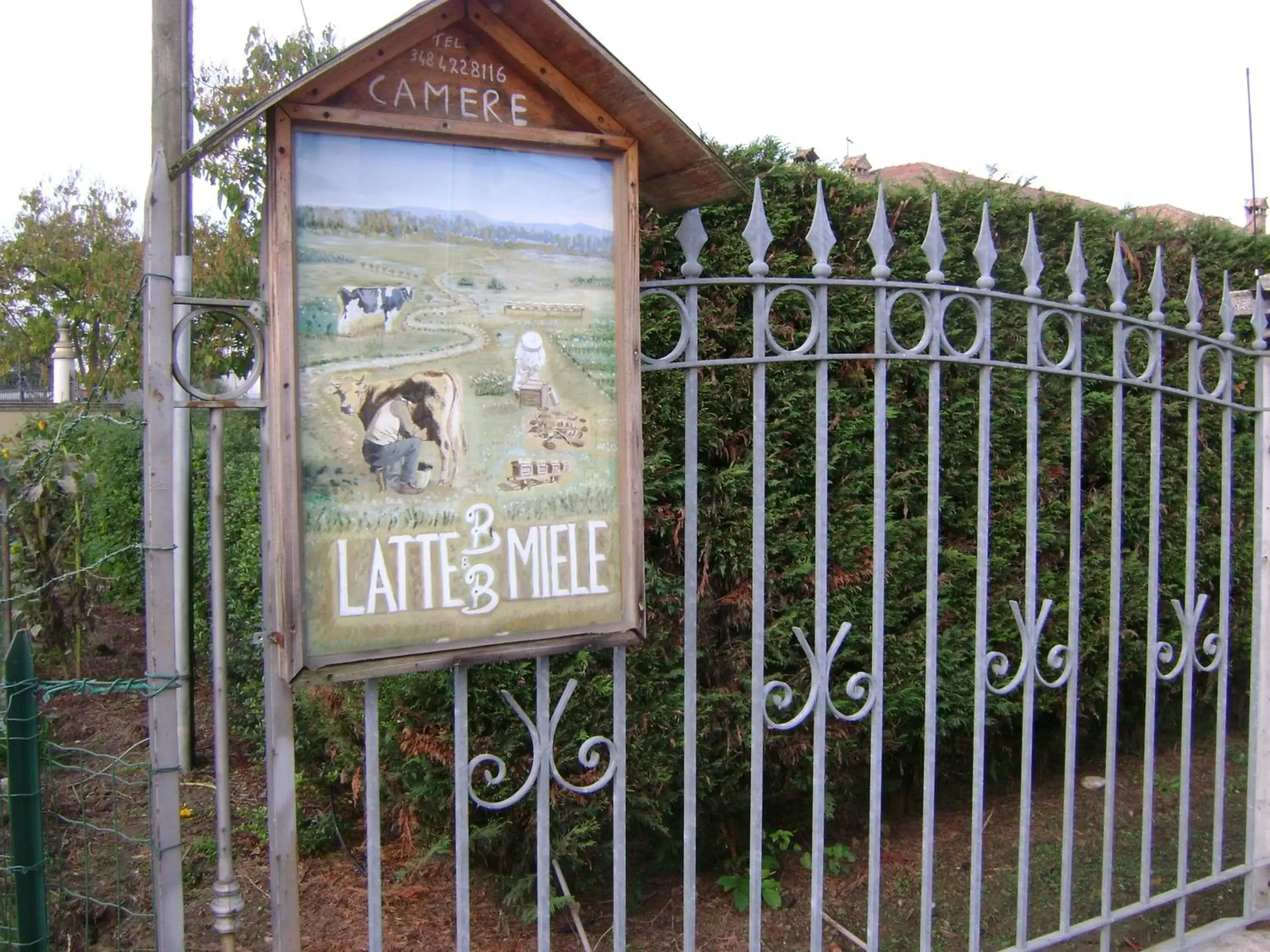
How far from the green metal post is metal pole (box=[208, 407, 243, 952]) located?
0.34 m

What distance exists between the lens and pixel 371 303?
1856mm

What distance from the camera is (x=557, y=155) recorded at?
202 cm

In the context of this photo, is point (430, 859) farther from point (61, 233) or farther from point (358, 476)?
point (61, 233)

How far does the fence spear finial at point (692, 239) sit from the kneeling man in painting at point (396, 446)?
763 mm

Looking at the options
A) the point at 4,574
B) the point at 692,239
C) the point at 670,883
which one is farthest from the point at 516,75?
the point at 4,574

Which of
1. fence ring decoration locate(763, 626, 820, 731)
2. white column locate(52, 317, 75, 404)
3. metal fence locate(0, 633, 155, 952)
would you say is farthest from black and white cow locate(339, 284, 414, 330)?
white column locate(52, 317, 75, 404)

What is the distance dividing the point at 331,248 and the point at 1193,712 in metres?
5.51

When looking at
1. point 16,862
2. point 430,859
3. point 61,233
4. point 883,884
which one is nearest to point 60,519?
point 430,859

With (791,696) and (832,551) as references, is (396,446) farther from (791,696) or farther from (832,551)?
(832,551)

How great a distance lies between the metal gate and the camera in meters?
1.97

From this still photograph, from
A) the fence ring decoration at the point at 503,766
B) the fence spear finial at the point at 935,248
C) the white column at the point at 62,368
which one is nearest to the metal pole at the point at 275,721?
the fence ring decoration at the point at 503,766

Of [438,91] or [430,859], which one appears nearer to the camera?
[438,91]

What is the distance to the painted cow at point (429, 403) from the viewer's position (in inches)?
72.6

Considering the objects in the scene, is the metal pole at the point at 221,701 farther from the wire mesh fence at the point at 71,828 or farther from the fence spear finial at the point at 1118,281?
the fence spear finial at the point at 1118,281
